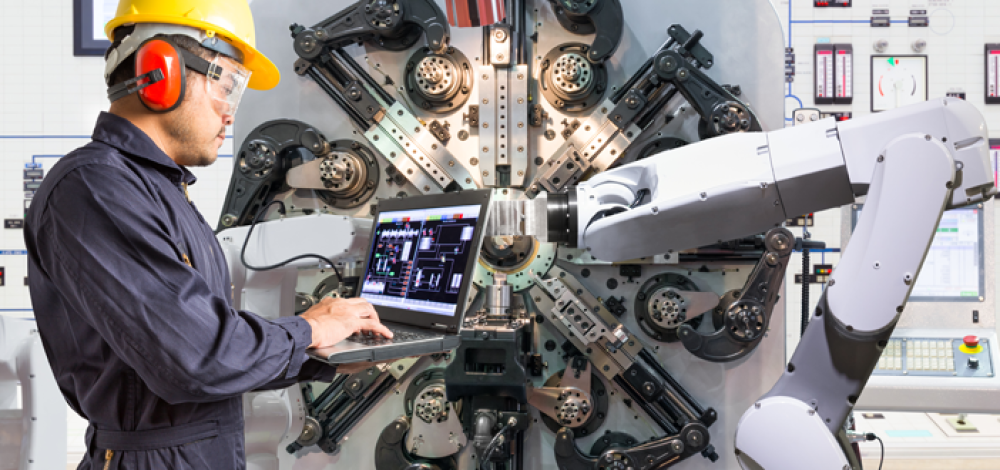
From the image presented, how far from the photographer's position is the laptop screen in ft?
6.06

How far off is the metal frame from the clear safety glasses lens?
3747 millimetres

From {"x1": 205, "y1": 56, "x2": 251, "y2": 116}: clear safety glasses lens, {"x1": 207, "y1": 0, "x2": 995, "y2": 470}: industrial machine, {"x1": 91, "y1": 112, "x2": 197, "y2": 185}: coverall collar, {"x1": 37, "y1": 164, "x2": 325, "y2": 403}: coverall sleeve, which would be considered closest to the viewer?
{"x1": 37, "y1": 164, "x2": 325, "y2": 403}: coverall sleeve

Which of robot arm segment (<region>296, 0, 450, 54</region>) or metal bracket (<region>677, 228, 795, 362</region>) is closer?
metal bracket (<region>677, 228, 795, 362</region>)

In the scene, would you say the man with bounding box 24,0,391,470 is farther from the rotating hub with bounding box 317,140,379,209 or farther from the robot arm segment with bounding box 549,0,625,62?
the robot arm segment with bounding box 549,0,625,62

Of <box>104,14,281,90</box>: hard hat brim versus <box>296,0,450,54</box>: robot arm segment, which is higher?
<box>296,0,450,54</box>: robot arm segment

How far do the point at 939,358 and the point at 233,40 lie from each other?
368 centimetres

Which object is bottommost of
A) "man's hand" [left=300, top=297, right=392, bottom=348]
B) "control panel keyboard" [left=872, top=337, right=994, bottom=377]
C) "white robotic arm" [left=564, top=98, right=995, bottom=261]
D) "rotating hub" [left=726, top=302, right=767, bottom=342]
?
"control panel keyboard" [left=872, top=337, right=994, bottom=377]

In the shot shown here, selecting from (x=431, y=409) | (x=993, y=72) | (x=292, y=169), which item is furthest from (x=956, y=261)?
(x=292, y=169)

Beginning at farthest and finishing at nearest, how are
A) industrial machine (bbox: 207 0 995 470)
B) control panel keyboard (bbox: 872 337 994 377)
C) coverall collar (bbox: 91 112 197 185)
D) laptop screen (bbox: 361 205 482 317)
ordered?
1. control panel keyboard (bbox: 872 337 994 377)
2. industrial machine (bbox: 207 0 995 470)
3. laptop screen (bbox: 361 205 482 317)
4. coverall collar (bbox: 91 112 197 185)

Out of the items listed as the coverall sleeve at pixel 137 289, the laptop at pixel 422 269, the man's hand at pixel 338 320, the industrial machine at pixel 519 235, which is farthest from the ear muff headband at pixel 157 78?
the industrial machine at pixel 519 235

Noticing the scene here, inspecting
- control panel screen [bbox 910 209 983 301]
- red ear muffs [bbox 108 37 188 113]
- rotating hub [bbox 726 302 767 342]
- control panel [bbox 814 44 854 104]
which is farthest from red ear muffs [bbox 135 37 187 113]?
control panel [bbox 814 44 854 104]

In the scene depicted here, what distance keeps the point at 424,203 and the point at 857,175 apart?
137 centimetres

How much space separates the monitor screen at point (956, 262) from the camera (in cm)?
314

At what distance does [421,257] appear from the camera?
1.98m
